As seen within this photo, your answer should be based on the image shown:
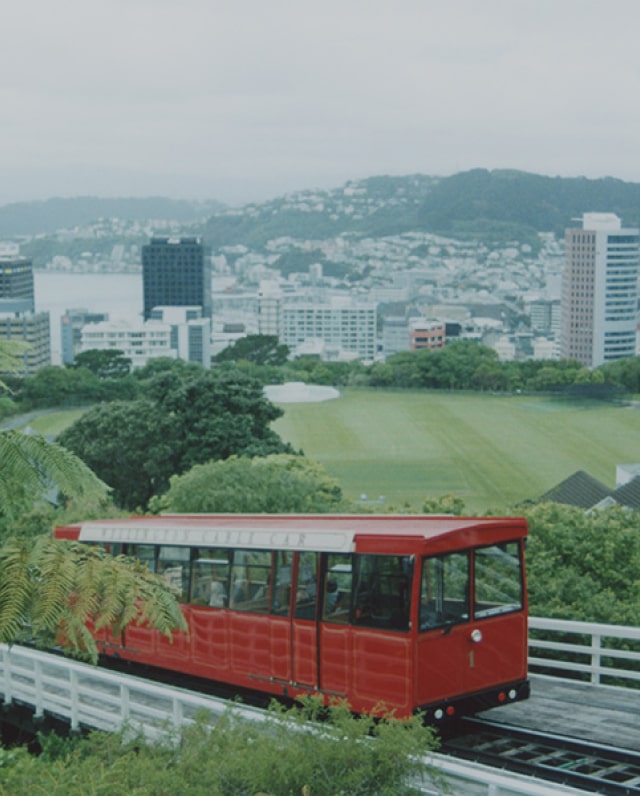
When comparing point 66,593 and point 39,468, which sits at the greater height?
point 39,468

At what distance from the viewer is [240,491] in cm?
2992

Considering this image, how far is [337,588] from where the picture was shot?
11.6 m

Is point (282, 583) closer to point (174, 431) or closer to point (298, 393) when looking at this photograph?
point (174, 431)

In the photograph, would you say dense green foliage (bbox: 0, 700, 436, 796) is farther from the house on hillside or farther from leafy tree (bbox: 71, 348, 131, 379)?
leafy tree (bbox: 71, 348, 131, 379)

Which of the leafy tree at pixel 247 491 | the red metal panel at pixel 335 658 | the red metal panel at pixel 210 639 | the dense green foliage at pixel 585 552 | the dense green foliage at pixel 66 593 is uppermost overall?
the dense green foliage at pixel 66 593

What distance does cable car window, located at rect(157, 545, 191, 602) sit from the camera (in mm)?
13539

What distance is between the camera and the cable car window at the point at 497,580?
11344 mm

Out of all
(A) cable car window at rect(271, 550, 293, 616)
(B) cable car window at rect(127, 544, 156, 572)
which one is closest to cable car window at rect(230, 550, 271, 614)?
(A) cable car window at rect(271, 550, 293, 616)

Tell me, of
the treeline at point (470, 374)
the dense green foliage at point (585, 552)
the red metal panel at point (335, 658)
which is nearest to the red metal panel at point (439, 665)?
the red metal panel at point (335, 658)

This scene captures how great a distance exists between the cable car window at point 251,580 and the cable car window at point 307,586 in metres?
0.49

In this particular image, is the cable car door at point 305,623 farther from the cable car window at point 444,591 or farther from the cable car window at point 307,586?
the cable car window at point 444,591

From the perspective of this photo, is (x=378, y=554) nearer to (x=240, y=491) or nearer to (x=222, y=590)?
(x=222, y=590)

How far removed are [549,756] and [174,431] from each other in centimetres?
3857

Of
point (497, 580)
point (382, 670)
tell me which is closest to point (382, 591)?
point (382, 670)
